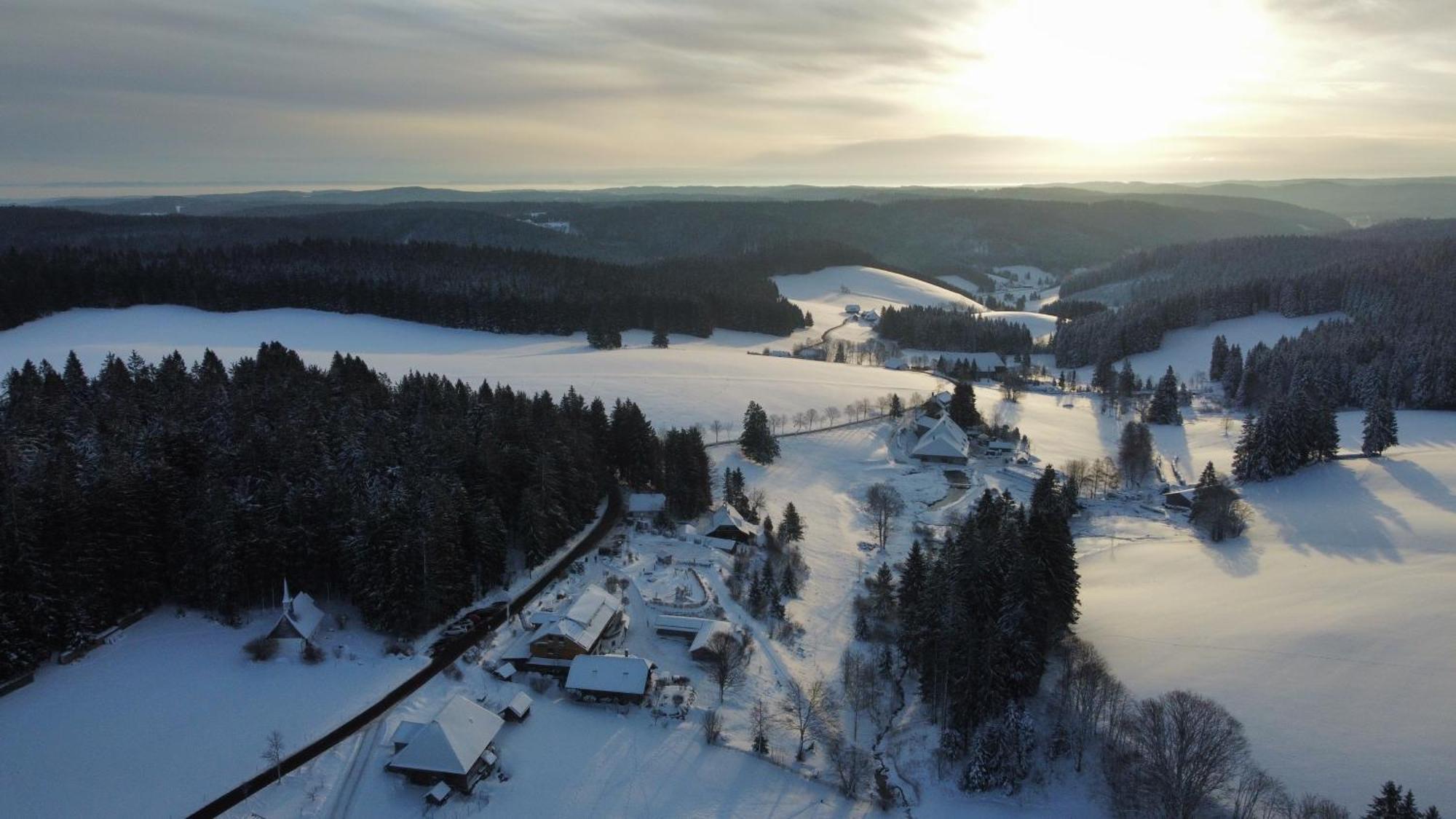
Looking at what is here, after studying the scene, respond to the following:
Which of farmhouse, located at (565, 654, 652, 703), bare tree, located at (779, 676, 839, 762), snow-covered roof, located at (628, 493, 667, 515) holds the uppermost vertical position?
snow-covered roof, located at (628, 493, 667, 515)

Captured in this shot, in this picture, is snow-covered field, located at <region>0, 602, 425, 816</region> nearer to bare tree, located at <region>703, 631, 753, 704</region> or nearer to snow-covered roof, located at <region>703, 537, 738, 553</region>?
bare tree, located at <region>703, 631, 753, 704</region>

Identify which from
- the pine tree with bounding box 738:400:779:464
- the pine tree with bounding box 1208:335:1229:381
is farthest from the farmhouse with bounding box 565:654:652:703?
the pine tree with bounding box 1208:335:1229:381

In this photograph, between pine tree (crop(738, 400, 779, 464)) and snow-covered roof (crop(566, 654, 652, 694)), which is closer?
snow-covered roof (crop(566, 654, 652, 694))

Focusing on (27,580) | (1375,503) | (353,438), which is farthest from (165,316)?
(1375,503)

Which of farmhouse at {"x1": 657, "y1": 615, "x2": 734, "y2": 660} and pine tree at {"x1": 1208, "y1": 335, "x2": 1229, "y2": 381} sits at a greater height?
pine tree at {"x1": 1208, "y1": 335, "x2": 1229, "y2": 381}

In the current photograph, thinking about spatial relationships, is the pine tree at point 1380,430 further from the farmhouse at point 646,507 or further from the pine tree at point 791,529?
the farmhouse at point 646,507

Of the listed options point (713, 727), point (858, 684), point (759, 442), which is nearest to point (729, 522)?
point (759, 442)

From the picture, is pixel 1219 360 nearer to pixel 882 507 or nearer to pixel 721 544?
pixel 882 507
